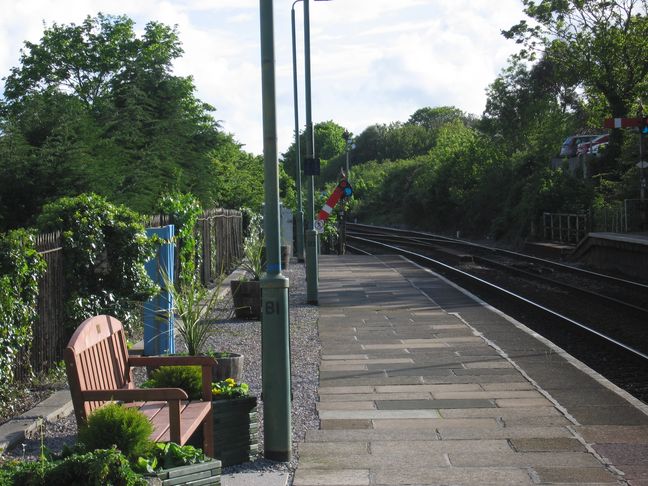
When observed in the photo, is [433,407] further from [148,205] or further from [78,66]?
[78,66]

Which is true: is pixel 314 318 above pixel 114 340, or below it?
below

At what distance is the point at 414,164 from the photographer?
7225 cm

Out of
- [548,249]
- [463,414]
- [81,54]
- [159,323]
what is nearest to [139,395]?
[463,414]

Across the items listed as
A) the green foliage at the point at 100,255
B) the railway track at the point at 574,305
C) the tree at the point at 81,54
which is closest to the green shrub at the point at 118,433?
the green foliage at the point at 100,255

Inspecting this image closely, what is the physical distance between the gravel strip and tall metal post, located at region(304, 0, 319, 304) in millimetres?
329

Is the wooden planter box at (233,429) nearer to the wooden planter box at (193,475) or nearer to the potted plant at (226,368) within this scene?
the wooden planter box at (193,475)

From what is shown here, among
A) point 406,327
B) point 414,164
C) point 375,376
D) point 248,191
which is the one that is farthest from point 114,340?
point 414,164

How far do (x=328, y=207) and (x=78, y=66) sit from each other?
3560 cm

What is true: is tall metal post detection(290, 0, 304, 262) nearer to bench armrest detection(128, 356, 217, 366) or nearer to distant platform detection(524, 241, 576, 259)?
distant platform detection(524, 241, 576, 259)

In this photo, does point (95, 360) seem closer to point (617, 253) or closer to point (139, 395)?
point (139, 395)

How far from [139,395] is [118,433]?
0.46 meters

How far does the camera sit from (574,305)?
18062 millimetres

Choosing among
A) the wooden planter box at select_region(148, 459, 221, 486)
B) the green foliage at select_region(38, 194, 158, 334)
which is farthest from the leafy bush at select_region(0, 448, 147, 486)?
the green foliage at select_region(38, 194, 158, 334)

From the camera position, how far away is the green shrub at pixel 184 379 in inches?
243
